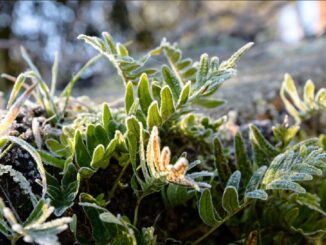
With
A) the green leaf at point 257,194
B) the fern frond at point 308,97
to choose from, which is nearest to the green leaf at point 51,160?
the green leaf at point 257,194

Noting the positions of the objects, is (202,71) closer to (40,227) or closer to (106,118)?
(106,118)

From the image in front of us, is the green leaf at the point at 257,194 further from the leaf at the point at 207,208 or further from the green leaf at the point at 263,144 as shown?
the green leaf at the point at 263,144

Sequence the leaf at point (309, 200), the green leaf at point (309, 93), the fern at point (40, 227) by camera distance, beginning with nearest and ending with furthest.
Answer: the fern at point (40, 227) < the leaf at point (309, 200) < the green leaf at point (309, 93)

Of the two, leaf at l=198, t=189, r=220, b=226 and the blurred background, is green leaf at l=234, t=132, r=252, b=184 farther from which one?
the blurred background

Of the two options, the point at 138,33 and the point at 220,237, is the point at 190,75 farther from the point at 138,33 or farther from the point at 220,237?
the point at 138,33

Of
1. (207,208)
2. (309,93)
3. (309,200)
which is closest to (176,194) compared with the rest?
(207,208)

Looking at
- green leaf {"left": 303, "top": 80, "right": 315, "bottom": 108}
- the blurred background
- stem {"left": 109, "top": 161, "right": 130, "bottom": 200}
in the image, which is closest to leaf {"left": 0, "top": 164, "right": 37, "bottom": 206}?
stem {"left": 109, "top": 161, "right": 130, "bottom": 200}
